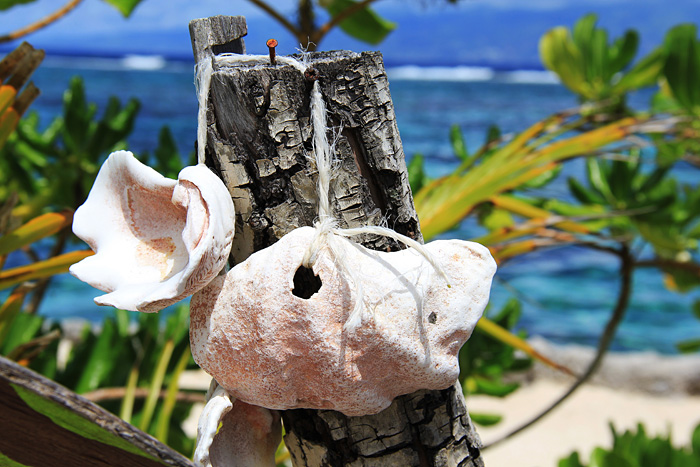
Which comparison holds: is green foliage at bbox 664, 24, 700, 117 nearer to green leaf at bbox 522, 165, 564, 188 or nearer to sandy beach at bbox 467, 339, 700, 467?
green leaf at bbox 522, 165, 564, 188

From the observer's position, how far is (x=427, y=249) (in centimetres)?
52

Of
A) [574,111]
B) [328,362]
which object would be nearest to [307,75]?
[328,362]

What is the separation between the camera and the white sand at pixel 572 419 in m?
2.96

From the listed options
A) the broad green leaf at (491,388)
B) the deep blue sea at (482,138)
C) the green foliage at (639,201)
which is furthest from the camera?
the deep blue sea at (482,138)

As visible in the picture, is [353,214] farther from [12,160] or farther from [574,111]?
[12,160]

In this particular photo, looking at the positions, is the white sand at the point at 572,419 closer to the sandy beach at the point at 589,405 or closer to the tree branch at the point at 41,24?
the sandy beach at the point at 589,405

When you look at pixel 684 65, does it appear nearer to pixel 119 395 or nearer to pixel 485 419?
pixel 485 419

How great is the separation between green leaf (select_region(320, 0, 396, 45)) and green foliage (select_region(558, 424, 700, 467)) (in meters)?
1.50

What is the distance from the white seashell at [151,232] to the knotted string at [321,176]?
0.17 feet

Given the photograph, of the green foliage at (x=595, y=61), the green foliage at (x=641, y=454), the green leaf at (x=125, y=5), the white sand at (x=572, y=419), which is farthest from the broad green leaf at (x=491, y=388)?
the white sand at (x=572, y=419)

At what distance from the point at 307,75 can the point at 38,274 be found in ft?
1.91

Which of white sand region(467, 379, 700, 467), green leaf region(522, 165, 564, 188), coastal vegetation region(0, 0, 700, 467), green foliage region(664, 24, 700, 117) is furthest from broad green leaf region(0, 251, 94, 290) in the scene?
white sand region(467, 379, 700, 467)

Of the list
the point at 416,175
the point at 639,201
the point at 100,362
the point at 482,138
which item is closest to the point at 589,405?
the point at 639,201

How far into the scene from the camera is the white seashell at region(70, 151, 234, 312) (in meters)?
0.46
